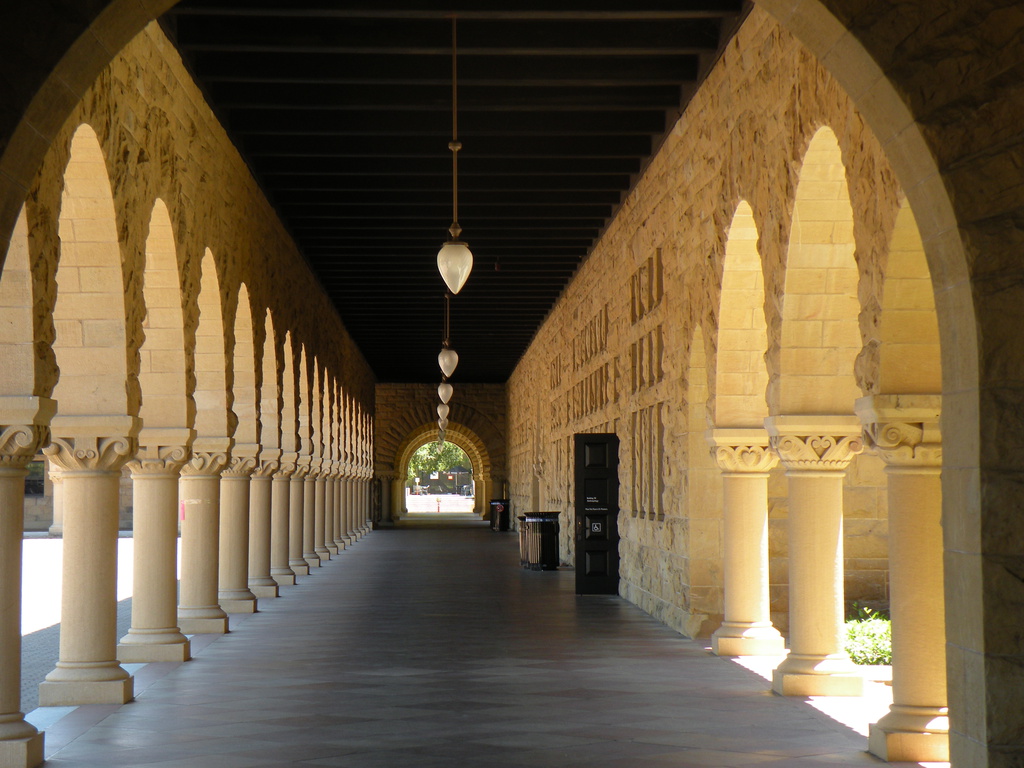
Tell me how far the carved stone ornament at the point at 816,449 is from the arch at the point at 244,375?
7292 millimetres

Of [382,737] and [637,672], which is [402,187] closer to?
[637,672]

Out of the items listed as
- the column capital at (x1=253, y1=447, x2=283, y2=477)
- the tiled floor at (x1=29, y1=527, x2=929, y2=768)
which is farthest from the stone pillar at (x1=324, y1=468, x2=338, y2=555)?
the tiled floor at (x1=29, y1=527, x2=929, y2=768)

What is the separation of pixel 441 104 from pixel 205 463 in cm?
439

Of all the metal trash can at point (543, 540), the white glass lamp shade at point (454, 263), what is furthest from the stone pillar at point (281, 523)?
the white glass lamp shade at point (454, 263)

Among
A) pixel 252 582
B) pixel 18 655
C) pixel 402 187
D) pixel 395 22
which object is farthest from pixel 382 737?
pixel 252 582

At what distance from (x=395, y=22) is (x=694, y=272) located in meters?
3.67

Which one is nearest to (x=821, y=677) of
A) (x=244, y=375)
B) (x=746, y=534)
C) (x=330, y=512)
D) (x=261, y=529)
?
(x=746, y=534)

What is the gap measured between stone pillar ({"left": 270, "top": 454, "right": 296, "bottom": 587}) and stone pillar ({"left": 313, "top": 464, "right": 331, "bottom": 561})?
14.6 ft

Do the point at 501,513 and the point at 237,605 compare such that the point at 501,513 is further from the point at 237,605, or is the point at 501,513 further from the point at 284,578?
the point at 237,605

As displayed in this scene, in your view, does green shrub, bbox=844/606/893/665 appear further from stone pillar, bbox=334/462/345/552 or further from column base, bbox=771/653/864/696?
stone pillar, bbox=334/462/345/552

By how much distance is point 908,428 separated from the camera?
6.58 metres

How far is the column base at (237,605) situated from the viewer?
1419 centimetres

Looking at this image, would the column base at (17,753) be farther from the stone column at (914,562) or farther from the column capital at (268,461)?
the column capital at (268,461)

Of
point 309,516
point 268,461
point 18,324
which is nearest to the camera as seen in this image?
point 18,324
